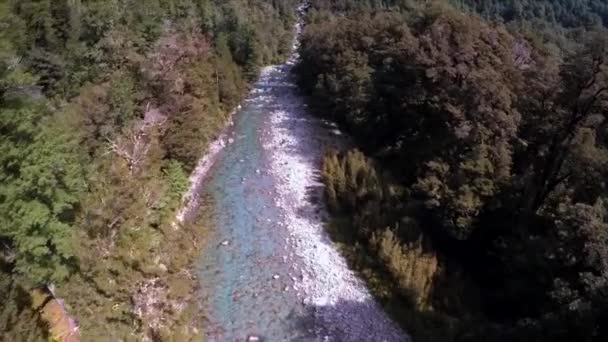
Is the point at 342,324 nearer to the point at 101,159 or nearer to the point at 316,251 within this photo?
the point at 316,251

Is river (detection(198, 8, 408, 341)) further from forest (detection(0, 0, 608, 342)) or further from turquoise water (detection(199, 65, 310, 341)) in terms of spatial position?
forest (detection(0, 0, 608, 342))

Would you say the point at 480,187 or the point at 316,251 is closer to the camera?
the point at 480,187

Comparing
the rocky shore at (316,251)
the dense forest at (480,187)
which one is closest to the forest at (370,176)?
the dense forest at (480,187)

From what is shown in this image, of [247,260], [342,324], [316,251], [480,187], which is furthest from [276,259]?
[480,187]

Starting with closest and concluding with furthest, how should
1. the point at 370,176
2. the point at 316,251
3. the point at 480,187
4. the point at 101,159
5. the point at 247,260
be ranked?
the point at 480,187, the point at 247,260, the point at 316,251, the point at 101,159, the point at 370,176

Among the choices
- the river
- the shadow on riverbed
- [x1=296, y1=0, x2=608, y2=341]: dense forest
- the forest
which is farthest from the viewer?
the river

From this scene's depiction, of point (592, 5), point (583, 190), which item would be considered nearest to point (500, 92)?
point (583, 190)

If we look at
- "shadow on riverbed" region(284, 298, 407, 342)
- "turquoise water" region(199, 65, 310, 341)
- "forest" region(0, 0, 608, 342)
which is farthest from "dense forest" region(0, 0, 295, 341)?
"shadow on riverbed" region(284, 298, 407, 342)
